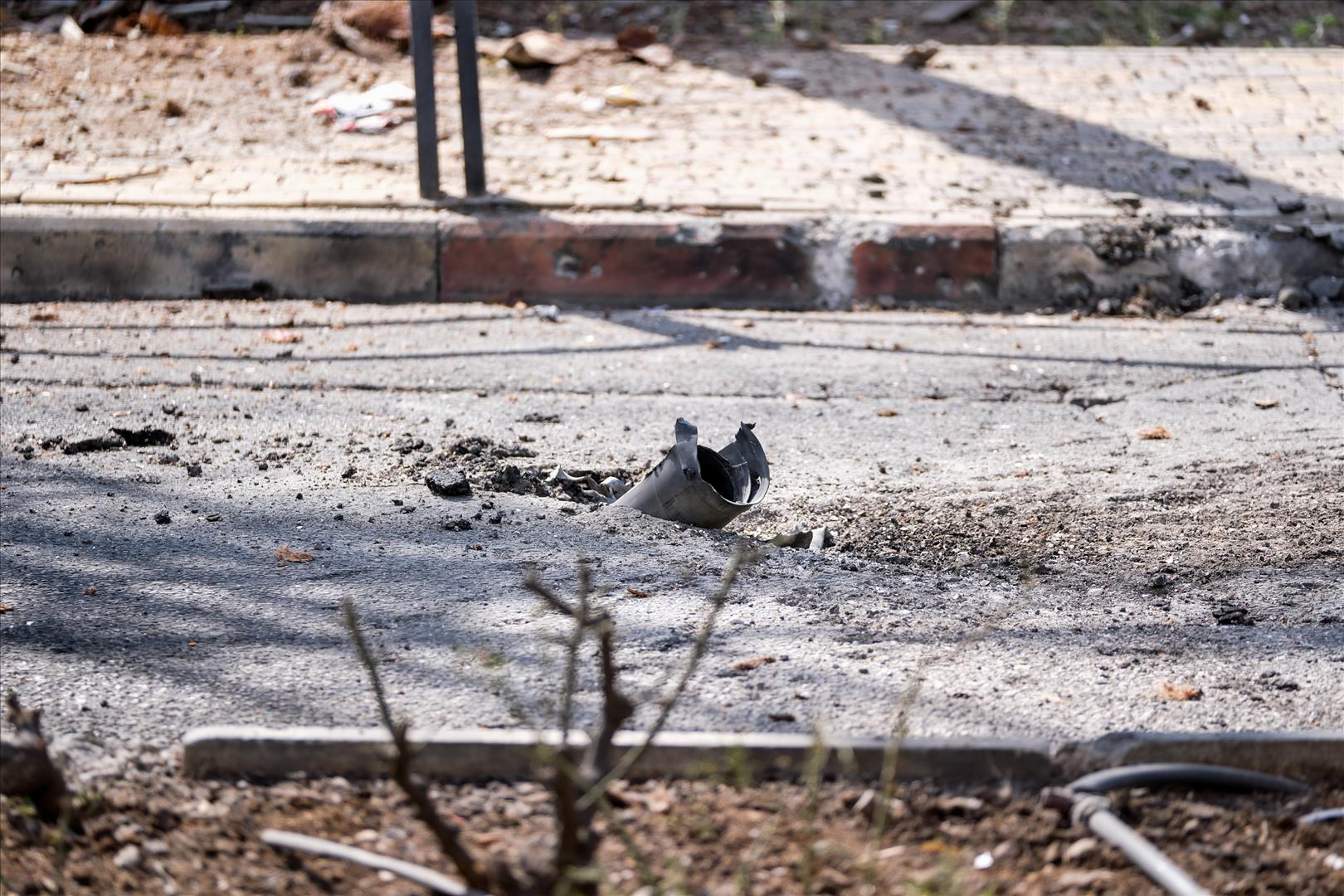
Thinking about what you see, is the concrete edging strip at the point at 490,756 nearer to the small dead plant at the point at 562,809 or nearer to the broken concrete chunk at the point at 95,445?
the small dead plant at the point at 562,809

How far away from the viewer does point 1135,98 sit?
771 centimetres

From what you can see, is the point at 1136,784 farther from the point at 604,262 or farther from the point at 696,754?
the point at 604,262

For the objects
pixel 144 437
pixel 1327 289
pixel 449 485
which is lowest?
pixel 1327 289

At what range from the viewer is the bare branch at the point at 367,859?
1969 millimetres

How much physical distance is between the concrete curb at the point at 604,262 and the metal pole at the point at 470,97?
33 cm

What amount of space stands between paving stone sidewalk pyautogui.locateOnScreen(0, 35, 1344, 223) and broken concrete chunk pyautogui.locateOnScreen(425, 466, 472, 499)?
9.02ft

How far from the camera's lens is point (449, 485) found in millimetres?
3771

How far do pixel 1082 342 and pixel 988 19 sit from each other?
4.64 meters

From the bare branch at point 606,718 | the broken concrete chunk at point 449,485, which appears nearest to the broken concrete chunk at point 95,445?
the broken concrete chunk at point 449,485

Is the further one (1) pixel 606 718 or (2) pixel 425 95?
(2) pixel 425 95

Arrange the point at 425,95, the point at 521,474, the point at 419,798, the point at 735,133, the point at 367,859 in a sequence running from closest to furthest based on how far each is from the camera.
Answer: the point at 419,798, the point at 367,859, the point at 521,474, the point at 425,95, the point at 735,133

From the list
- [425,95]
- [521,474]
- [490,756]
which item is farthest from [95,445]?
[425,95]

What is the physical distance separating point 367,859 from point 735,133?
5.81 m

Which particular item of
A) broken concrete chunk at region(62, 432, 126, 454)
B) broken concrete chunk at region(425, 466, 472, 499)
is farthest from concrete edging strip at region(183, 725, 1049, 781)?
broken concrete chunk at region(62, 432, 126, 454)
